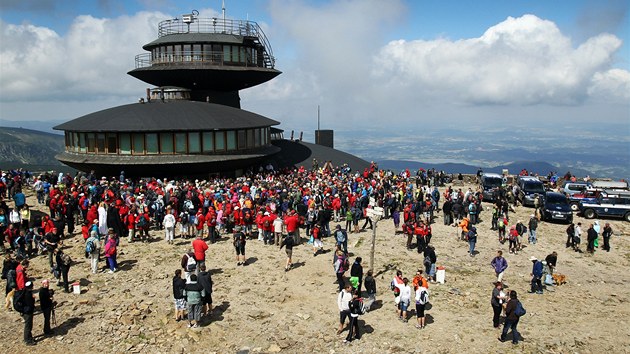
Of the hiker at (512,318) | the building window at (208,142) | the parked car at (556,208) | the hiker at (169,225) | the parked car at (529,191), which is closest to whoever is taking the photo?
the hiker at (512,318)

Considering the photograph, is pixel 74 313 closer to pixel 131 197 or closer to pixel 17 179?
pixel 131 197

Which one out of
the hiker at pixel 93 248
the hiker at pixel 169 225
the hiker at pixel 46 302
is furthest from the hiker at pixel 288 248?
the hiker at pixel 46 302

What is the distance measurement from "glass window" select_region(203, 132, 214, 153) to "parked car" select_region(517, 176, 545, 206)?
24.0m

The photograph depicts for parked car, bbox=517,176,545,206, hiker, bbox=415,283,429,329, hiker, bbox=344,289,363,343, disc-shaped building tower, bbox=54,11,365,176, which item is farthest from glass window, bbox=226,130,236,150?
hiker, bbox=415,283,429,329

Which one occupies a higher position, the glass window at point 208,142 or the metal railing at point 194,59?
the metal railing at point 194,59

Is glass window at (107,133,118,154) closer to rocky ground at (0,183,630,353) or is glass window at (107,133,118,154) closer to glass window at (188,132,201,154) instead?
glass window at (188,132,201,154)

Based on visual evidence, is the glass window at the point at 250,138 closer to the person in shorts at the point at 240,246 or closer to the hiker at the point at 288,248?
the person in shorts at the point at 240,246

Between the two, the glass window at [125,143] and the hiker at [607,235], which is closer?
the hiker at [607,235]

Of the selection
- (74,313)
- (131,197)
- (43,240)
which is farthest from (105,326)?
(131,197)

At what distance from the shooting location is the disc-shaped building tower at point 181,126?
33281 millimetres

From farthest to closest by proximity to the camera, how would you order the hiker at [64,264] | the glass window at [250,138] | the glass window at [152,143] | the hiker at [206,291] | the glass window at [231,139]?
the glass window at [250,138] → the glass window at [231,139] → the glass window at [152,143] → the hiker at [64,264] → the hiker at [206,291]

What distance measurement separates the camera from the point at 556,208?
30.0m

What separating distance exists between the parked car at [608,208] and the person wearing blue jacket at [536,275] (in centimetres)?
1657

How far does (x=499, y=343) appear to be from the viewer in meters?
14.0
